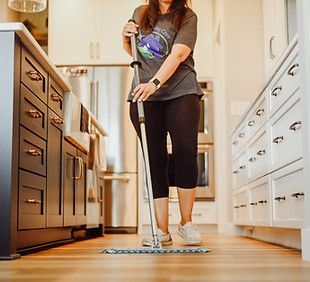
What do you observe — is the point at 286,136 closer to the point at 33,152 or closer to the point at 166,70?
the point at 166,70

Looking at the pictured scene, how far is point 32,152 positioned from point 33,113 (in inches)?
6.4

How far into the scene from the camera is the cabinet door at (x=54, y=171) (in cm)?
278

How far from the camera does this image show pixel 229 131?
509 centimetres

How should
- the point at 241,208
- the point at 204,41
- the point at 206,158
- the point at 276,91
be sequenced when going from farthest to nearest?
the point at 204,41 < the point at 206,158 < the point at 241,208 < the point at 276,91

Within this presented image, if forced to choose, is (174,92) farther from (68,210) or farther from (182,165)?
(68,210)

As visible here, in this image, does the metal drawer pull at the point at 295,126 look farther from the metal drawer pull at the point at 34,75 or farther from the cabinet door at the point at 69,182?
the cabinet door at the point at 69,182

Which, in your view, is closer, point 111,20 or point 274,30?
point 274,30

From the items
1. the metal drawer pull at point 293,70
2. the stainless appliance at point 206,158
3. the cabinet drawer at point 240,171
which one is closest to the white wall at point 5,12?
the stainless appliance at point 206,158

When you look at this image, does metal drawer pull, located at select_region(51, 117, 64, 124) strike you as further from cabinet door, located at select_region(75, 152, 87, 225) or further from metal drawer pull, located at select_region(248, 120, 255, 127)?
metal drawer pull, located at select_region(248, 120, 255, 127)

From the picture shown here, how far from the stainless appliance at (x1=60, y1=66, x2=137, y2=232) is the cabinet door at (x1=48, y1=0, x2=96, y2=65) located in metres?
0.15

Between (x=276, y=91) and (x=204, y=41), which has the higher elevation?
(x=204, y=41)

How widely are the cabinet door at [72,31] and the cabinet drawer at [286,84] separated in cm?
330

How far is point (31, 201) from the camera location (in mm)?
2395

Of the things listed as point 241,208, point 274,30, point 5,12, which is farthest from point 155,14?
point 5,12
